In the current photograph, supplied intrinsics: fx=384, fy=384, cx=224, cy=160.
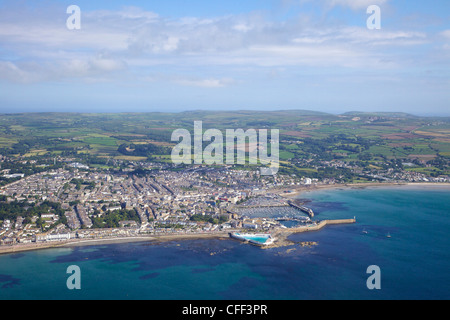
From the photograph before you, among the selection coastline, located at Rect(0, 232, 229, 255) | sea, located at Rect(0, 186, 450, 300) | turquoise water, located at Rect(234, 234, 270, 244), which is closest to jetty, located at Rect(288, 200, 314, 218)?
sea, located at Rect(0, 186, 450, 300)

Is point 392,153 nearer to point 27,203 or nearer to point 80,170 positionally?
point 80,170

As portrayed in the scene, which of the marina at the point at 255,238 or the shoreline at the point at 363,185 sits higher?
the shoreline at the point at 363,185

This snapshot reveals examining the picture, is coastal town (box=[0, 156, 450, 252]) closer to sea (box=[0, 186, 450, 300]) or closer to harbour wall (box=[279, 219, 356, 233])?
harbour wall (box=[279, 219, 356, 233])

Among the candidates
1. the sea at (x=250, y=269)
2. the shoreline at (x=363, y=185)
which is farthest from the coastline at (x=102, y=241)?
the shoreline at (x=363, y=185)

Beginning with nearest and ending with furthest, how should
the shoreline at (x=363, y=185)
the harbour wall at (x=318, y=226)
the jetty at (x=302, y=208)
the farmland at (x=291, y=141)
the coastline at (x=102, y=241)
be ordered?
the coastline at (x=102, y=241), the harbour wall at (x=318, y=226), the jetty at (x=302, y=208), the shoreline at (x=363, y=185), the farmland at (x=291, y=141)

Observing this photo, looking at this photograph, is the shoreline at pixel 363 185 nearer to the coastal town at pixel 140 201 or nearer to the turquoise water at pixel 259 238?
the coastal town at pixel 140 201
